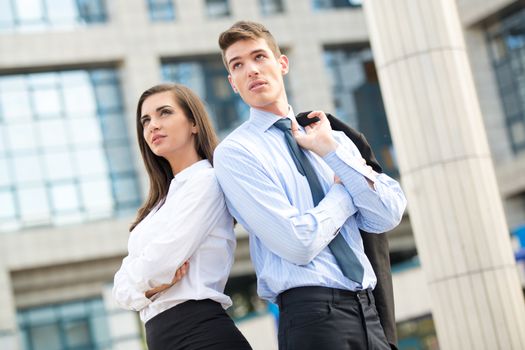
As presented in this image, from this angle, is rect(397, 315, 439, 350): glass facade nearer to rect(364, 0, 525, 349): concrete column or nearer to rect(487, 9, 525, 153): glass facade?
rect(487, 9, 525, 153): glass facade

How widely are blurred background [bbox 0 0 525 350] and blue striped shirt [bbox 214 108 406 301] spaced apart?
28147 millimetres

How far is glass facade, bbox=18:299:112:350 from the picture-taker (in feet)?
111

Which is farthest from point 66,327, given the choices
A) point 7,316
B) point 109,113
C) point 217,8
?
point 217,8

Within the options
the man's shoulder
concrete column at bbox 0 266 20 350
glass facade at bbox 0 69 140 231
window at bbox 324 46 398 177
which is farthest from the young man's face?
window at bbox 324 46 398 177

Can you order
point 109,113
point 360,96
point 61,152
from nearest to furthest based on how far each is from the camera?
point 61,152 → point 109,113 → point 360,96

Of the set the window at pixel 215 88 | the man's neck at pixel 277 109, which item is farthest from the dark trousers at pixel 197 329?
the window at pixel 215 88

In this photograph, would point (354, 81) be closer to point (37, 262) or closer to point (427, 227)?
point (37, 262)

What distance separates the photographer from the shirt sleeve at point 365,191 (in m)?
3.68

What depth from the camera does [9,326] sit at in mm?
33031

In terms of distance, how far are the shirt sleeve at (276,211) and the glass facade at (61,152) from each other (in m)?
31.5

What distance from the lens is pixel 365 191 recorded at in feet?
12.1

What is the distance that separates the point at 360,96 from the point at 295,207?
3557 cm

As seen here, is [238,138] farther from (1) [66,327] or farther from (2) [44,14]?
(2) [44,14]

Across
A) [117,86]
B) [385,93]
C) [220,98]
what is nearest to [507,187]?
[220,98]
